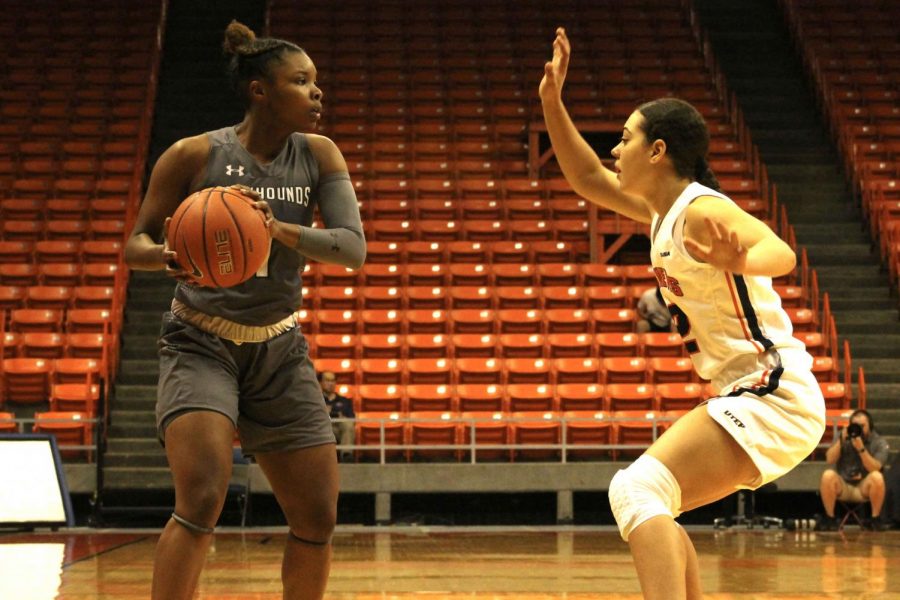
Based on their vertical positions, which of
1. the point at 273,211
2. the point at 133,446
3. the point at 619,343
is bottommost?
the point at 133,446

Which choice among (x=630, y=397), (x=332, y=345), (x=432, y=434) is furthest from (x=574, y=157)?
(x=332, y=345)

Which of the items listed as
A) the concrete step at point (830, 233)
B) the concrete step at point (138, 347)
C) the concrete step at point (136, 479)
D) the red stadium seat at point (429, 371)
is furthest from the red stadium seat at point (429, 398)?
the concrete step at point (830, 233)

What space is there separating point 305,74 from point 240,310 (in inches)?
29.0

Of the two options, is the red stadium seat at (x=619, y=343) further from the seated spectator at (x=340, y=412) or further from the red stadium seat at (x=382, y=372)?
the seated spectator at (x=340, y=412)

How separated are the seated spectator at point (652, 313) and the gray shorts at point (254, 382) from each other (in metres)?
9.23

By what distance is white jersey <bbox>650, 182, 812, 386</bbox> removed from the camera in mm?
3539

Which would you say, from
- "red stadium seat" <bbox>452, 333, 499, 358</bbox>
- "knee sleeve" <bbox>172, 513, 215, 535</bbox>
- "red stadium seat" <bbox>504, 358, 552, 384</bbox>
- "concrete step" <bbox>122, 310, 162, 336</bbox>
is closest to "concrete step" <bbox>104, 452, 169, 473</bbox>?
"concrete step" <bbox>122, 310, 162, 336</bbox>

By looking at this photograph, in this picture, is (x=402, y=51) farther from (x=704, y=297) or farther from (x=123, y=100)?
(x=704, y=297)

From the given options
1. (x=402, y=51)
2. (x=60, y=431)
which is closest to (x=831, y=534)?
(x=60, y=431)

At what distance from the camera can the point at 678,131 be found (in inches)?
147

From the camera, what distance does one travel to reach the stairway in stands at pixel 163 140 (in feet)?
38.4

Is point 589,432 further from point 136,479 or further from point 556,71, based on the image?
point 556,71

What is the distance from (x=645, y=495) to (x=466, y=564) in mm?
4557

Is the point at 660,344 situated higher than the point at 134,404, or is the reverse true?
the point at 660,344
